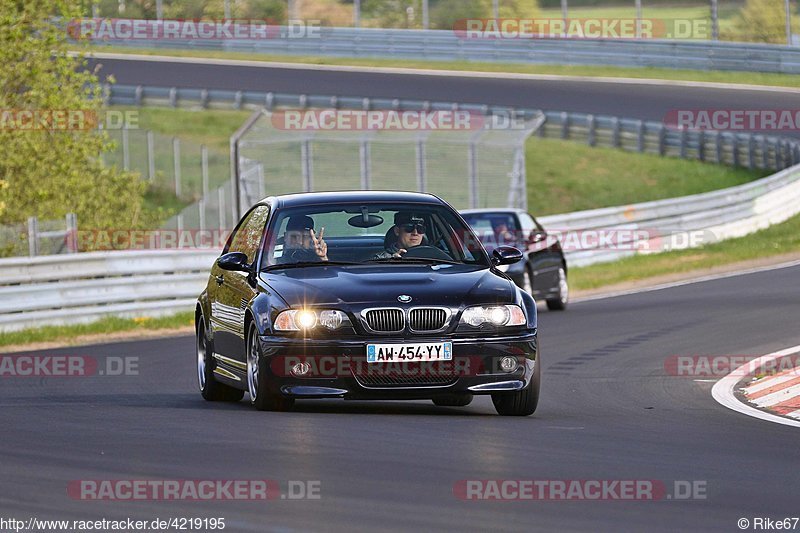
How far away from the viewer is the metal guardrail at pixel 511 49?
54375 mm

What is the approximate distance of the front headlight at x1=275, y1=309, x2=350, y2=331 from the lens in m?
10.4

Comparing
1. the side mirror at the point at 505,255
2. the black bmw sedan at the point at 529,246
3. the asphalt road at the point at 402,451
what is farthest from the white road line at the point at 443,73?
the side mirror at the point at 505,255

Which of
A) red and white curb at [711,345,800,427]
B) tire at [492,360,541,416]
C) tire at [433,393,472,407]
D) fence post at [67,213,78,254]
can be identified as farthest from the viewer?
A: fence post at [67,213,78,254]

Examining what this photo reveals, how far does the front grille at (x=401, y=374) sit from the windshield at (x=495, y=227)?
480 inches

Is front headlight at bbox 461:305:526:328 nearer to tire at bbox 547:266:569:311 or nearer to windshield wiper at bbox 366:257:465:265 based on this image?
windshield wiper at bbox 366:257:465:265

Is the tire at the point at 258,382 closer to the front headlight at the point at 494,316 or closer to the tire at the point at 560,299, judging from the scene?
the front headlight at the point at 494,316

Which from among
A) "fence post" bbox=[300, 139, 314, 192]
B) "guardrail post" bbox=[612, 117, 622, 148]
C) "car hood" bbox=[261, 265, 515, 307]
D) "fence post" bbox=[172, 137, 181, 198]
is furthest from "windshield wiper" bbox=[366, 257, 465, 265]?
"guardrail post" bbox=[612, 117, 622, 148]

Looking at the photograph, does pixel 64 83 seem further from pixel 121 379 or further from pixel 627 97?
pixel 627 97

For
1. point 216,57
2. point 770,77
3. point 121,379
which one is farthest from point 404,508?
point 216,57

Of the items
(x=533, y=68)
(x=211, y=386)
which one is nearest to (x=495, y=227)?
(x=211, y=386)

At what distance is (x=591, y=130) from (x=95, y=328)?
29209 mm
